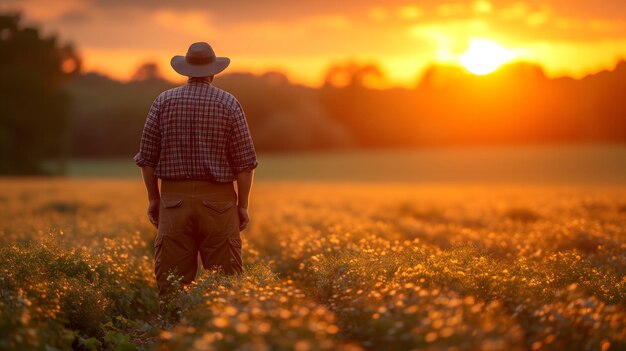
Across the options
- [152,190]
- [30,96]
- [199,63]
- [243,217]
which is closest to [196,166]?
[152,190]

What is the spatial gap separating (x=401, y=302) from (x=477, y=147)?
70.3 m

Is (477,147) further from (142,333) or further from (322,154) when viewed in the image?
(142,333)

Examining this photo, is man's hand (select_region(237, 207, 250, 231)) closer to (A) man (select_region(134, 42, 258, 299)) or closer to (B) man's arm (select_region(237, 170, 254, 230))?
(B) man's arm (select_region(237, 170, 254, 230))

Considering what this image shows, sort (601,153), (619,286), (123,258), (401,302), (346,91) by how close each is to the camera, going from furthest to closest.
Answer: (346,91), (601,153), (123,258), (619,286), (401,302)

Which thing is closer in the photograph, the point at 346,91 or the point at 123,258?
the point at 123,258

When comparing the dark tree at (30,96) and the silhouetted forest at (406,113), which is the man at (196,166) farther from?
the silhouetted forest at (406,113)

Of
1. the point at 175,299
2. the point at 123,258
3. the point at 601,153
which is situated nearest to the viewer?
the point at 175,299

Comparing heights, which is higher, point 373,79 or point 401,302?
point 373,79

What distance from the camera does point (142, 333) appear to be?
655 centimetres

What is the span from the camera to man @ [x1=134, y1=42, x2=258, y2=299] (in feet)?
20.5

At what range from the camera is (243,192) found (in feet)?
21.3

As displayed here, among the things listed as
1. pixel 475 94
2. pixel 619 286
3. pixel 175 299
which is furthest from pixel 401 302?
pixel 475 94

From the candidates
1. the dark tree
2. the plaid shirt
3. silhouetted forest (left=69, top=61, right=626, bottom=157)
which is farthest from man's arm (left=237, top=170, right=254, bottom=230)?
silhouetted forest (left=69, top=61, right=626, bottom=157)

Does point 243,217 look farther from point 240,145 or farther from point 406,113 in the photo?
point 406,113
